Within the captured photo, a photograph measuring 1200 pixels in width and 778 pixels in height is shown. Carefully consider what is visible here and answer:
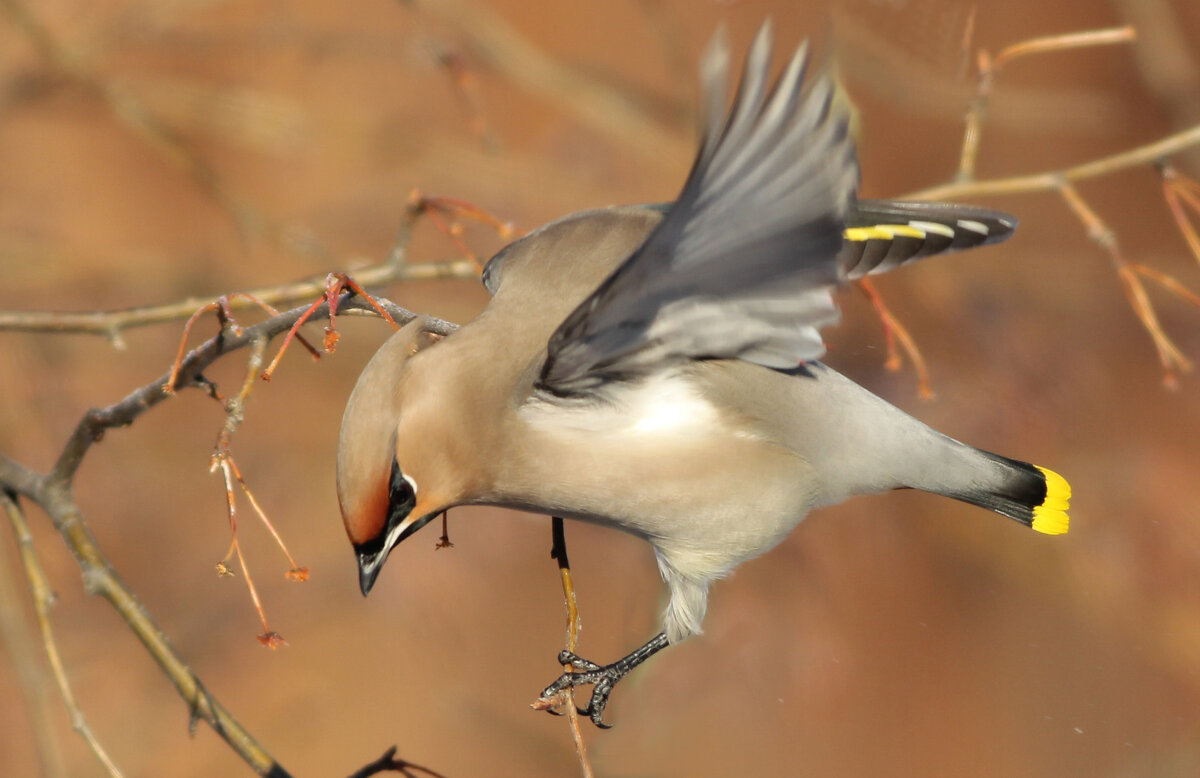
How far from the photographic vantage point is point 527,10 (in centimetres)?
606

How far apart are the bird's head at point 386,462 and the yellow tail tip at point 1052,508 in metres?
1.41

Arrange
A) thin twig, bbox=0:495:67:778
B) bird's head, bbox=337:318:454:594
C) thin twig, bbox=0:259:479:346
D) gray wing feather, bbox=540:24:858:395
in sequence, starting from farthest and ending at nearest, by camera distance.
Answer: thin twig, bbox=0:495:67:778, thin twig, bbox=0:259:479:346, bird's head, bbox=337:318:454:594, gray wing feather, bbox=540:24:858:395

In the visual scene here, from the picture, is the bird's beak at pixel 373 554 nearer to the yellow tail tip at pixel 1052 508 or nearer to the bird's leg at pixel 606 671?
the bird's leg at pixel 606 671

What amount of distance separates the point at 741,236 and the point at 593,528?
4.04 m

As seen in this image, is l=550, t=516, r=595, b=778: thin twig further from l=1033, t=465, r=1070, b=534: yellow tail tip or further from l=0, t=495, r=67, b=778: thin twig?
l=1033, t=465, r=1070, b=534: yellow tail tip

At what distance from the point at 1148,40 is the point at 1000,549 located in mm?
2549

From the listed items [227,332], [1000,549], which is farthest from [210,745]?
[227,332]

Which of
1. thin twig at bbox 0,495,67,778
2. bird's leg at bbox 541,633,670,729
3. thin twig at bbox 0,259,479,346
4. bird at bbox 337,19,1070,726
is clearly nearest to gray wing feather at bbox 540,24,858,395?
bird at bbox 337,19,1070,726

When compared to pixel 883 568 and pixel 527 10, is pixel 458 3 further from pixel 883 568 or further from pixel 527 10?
pixel 883 568

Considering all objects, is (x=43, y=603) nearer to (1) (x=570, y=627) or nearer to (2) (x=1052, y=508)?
(1) (x=570, y=627)

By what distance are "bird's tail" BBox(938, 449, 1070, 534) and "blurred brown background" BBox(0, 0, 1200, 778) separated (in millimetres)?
2029

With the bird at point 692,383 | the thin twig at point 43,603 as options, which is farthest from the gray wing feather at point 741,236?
the thin twig at point 43,603

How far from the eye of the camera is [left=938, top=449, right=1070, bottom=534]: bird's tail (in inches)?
101

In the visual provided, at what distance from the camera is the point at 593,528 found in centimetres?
561
